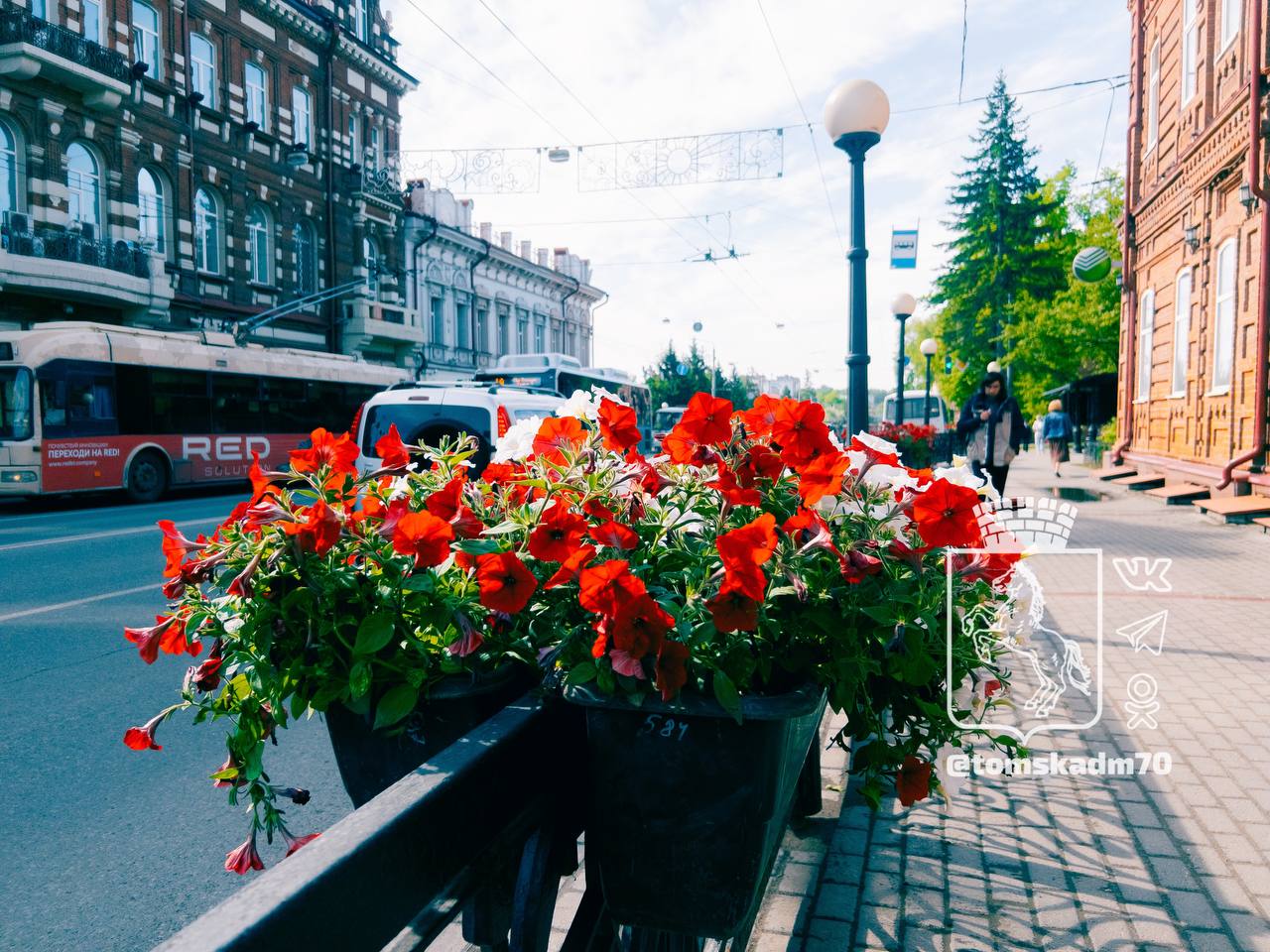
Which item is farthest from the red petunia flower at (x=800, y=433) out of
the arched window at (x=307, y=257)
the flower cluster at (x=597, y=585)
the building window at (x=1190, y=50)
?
the arched window at (x=307, y=257)

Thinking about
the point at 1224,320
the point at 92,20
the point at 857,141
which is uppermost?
the point at 92,20

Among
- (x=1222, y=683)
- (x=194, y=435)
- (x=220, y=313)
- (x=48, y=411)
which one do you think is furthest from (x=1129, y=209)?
(x=220, y=313)

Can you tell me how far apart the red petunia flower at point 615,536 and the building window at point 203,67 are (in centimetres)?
2960

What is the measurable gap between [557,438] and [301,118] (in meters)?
33.9

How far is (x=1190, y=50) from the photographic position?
1570 cm

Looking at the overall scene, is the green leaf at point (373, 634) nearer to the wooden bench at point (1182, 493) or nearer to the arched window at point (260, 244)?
the wooden bench at point (1182, 493)

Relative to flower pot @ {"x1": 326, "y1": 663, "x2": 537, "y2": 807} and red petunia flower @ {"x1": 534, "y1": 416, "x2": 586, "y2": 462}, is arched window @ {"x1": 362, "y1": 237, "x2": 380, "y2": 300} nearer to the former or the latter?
red petunia flower @ {"x1": 534, "y1": 416, "x2": 586, "y2": 462}

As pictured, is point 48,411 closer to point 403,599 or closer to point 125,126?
point 125,126

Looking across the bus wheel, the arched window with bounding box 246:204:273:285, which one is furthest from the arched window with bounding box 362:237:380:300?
the bus wheel

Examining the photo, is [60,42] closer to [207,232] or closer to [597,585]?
[207,232]

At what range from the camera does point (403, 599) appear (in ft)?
5.91

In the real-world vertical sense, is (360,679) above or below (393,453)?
below

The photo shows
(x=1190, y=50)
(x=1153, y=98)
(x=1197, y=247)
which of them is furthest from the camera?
(x=1153, y=98)

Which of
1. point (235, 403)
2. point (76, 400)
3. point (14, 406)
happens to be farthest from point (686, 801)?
point (235, 403)
